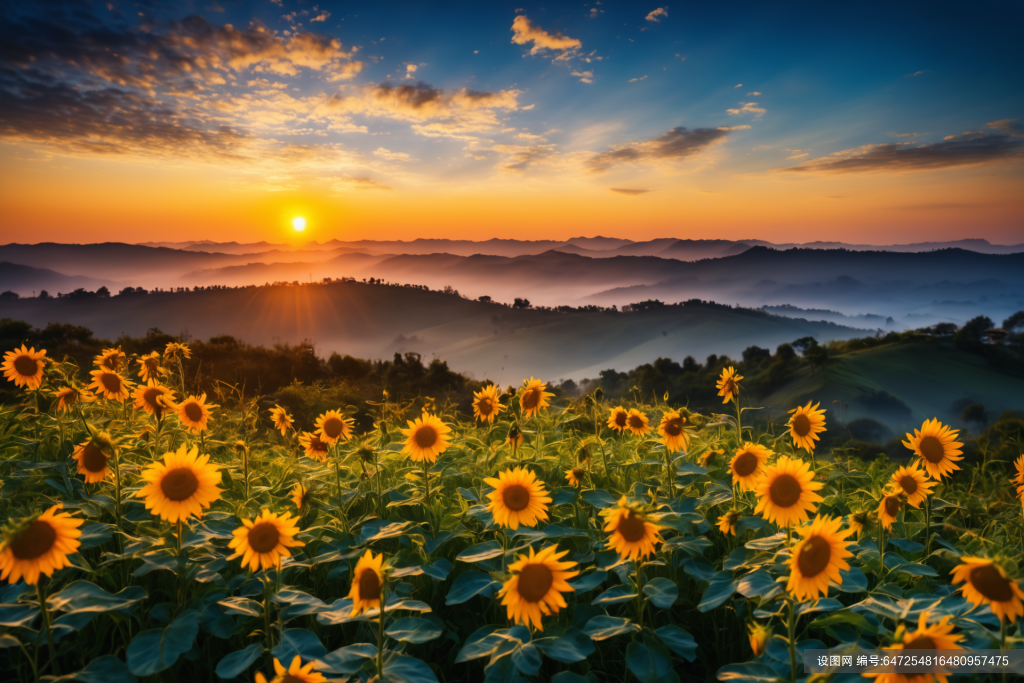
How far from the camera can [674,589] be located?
7.72 feet

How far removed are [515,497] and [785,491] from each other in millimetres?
1375

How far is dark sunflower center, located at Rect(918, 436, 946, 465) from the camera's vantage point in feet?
10.6

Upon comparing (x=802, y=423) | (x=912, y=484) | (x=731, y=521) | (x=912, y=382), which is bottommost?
(x=912, y=382)

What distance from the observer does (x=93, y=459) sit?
2.87m

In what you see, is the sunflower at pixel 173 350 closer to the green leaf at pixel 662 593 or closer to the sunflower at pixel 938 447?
the green leaf at pixel 662 593

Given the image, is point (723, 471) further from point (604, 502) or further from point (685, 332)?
point (685, 332)

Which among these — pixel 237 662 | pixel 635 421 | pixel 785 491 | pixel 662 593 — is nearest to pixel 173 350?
pixel 237 662

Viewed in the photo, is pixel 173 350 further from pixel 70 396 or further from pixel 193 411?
Answer: pixel 193 411

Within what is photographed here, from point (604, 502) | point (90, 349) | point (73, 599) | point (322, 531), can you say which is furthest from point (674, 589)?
point (90, 349)

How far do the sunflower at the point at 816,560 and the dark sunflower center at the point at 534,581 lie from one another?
0.95m

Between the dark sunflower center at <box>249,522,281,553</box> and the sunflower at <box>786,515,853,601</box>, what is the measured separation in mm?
2175

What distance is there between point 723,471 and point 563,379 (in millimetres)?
6006

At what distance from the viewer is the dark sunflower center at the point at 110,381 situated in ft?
13.9

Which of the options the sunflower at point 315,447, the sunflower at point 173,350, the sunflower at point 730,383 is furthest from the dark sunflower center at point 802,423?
the sunflower at point 173,350
